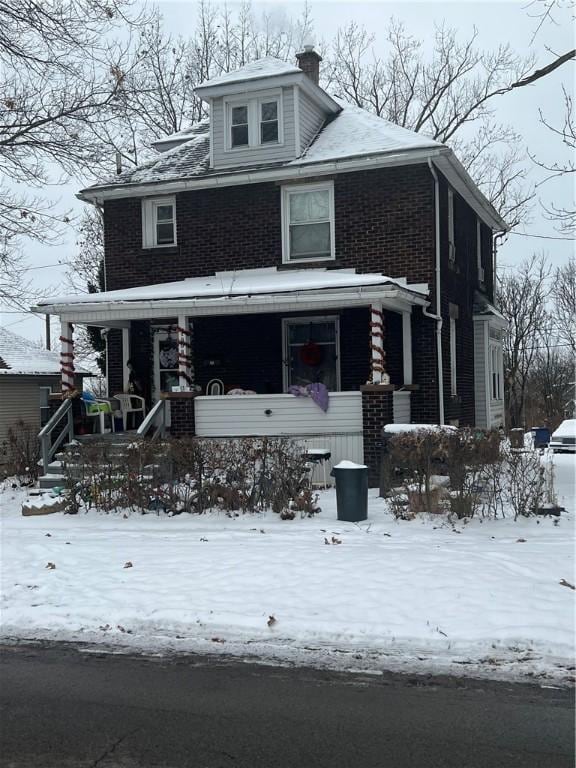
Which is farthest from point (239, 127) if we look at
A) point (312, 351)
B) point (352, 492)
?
point (352, 492)

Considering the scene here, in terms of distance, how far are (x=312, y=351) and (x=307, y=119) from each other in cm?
535

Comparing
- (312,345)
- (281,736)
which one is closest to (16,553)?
(281,736)

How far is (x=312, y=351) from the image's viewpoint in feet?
52.6

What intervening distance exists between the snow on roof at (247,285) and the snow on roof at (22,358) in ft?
38.0

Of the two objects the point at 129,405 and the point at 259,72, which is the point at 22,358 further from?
the point at 259,72

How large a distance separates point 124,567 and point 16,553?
1682 millimetres

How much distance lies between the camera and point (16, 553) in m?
8.93

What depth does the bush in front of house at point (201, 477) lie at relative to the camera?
1050cm

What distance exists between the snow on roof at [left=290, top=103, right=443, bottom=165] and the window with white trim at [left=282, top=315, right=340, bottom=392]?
132 inches

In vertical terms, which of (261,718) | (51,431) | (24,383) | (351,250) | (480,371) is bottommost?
(261,718)

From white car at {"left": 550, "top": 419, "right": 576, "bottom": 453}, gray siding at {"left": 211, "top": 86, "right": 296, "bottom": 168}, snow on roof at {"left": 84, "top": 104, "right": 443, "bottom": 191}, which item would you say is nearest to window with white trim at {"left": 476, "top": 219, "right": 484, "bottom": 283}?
snow on roof at {"left": 84, "top": 104, "right": 443, "bottom": 191}

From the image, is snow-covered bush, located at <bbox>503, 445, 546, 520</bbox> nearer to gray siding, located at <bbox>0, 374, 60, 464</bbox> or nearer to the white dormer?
the white dormer

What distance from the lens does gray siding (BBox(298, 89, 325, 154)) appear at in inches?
658

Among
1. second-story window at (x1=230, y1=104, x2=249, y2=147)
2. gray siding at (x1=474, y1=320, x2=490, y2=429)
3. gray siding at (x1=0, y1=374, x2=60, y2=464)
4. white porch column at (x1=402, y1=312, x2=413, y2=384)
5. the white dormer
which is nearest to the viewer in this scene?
white porch column at (x1=402, y1=312, x2=413, y2=384)
